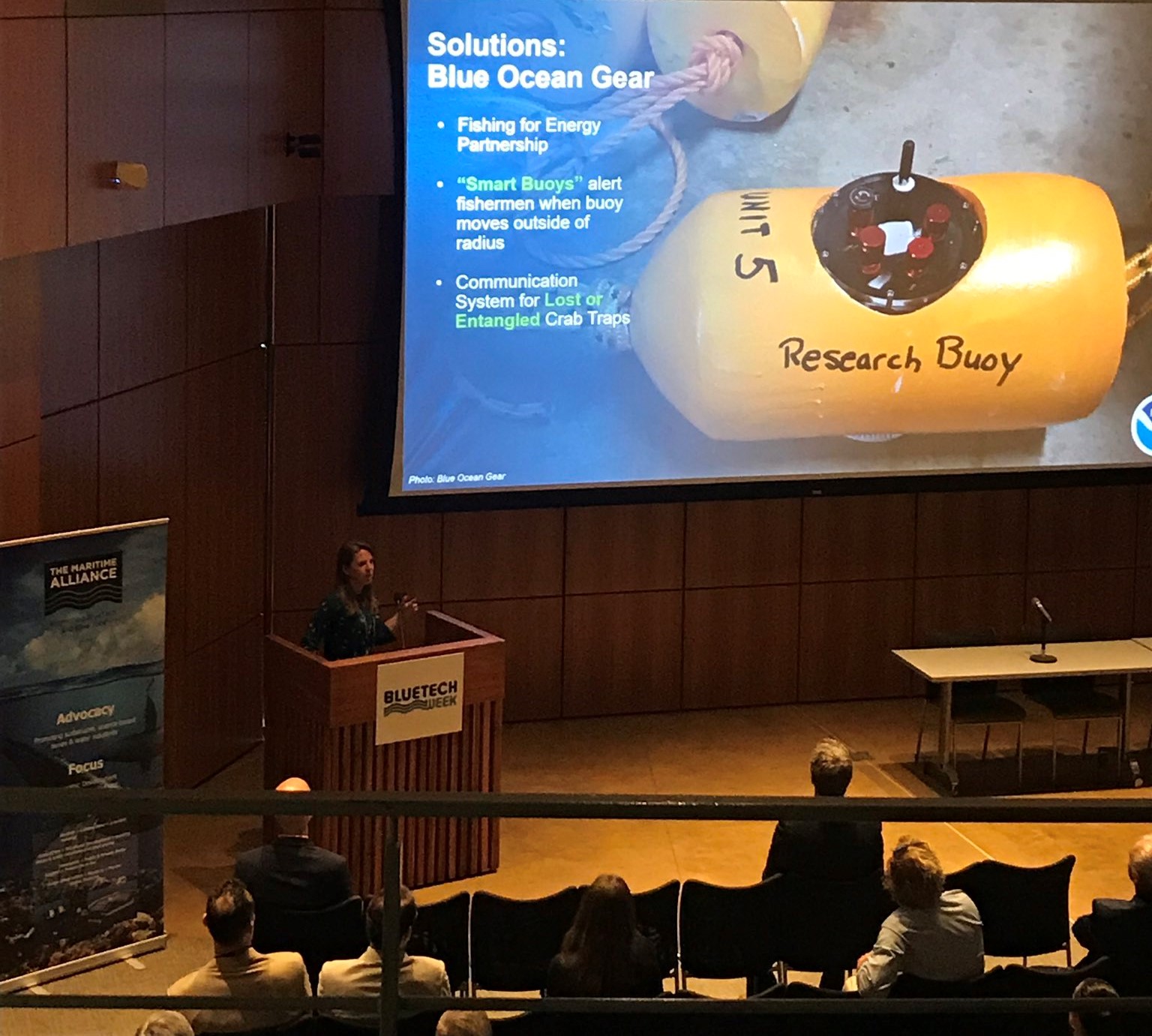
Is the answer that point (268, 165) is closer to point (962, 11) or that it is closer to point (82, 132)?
point (82, 132)

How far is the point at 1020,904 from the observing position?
17.7 ft

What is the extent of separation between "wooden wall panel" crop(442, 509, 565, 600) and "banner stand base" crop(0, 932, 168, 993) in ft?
9.49

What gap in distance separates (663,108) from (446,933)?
4.45m

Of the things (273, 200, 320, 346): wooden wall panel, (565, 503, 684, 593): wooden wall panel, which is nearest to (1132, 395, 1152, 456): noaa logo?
(565, 503, 684, 593): wooden wall panel

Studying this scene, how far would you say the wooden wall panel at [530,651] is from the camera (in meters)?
9.11

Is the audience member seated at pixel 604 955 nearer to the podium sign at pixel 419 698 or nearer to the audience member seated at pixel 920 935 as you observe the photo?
the audience member seated at pixel 920 935

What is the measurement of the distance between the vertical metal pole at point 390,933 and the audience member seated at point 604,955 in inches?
74.0

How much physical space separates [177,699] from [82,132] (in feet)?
9.81

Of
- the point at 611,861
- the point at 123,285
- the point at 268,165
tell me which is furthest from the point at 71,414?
the point at 611,861

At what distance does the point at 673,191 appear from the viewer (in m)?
8.27

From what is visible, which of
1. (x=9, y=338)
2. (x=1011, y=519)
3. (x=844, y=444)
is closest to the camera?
(x=9, y=338)

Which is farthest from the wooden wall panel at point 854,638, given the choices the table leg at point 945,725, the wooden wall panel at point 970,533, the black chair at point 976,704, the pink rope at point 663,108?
the pink rope at point 663,108

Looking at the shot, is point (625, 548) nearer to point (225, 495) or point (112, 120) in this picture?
point (225, 495)

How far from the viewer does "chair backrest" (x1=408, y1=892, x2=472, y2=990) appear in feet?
16.1
